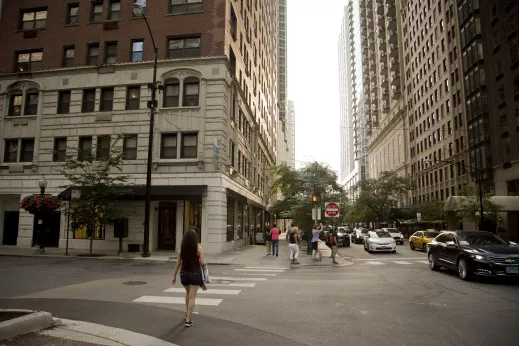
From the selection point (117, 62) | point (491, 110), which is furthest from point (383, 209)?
point (117, 62)

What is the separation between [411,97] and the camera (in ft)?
239

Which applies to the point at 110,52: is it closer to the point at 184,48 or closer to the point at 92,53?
the point at 92,53

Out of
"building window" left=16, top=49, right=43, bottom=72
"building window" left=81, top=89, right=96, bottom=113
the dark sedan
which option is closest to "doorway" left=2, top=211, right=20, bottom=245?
"building window" left=81, top=89, right=96, bottom=113

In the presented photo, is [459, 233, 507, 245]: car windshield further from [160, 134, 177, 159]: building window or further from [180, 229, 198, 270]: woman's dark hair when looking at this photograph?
[160, 134, 177, 159]: building window

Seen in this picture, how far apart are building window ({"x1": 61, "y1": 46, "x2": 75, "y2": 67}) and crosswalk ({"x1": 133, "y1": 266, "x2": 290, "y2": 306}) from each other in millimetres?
20333

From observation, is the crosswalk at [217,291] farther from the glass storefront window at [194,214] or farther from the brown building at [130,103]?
the glass storefront window at [194,214]

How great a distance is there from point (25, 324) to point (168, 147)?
726 inches

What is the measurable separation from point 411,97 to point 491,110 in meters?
32.7

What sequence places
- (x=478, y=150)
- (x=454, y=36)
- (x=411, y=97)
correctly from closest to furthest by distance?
(x=478, y=150) < (x=454, y=36) < (x=411, y=97)

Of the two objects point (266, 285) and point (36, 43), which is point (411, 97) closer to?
point (36, 43)

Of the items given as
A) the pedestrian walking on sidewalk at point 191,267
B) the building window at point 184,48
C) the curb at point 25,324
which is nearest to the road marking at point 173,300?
the pedestrian walking on sidewalk at point 191,267

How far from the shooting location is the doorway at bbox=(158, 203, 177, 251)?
2331 centimetres

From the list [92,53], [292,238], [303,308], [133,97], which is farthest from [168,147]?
[303,308]

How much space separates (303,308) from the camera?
791 centimetres
